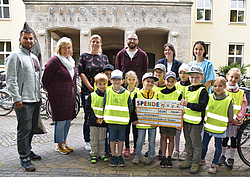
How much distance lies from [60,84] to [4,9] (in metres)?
16.1

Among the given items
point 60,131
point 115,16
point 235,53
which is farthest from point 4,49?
point 235,53

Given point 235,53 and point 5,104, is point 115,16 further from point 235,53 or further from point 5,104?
point 235,53

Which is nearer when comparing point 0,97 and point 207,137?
point 207,137

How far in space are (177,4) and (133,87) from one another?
10273 millimetres

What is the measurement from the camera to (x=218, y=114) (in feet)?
10.4

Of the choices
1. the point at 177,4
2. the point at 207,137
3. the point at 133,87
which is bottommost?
the point at 207,137

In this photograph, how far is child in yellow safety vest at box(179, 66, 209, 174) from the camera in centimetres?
308

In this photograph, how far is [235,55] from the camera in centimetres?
1562

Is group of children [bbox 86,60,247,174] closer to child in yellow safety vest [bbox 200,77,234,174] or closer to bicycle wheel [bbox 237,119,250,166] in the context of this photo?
child in yellow safety vest [bbox 200,77,234,174]

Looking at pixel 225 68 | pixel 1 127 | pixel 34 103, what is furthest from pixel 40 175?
pixel 225 68

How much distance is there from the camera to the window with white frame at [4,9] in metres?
15.5

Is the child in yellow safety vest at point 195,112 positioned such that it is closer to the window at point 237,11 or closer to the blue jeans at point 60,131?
the blue jeans at point 60,131

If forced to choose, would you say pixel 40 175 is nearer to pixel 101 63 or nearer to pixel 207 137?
pixel 101 63

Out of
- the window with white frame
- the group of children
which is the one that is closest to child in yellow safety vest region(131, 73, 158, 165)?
the group of children
